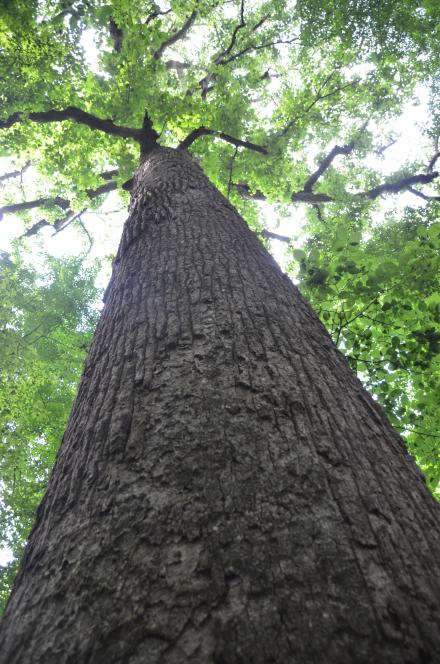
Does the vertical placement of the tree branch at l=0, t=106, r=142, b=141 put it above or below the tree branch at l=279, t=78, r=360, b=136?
below

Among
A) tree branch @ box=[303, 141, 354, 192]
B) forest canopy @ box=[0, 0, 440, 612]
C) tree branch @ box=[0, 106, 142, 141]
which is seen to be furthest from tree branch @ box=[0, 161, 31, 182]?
tree branch @ box=[303, 141, 354, 192]

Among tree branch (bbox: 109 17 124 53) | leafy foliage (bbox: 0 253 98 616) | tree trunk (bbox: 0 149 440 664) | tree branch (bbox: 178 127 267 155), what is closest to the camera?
tree trunk (bbox: 0 149 440 664)

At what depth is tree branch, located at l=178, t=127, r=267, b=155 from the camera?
6.49m

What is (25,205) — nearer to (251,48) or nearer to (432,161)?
(251,48)

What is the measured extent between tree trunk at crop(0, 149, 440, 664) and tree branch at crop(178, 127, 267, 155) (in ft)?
18.0

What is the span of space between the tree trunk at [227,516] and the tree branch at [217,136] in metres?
5.48

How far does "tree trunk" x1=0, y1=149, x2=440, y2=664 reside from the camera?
780 millimetres

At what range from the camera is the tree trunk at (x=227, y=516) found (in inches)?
30.7

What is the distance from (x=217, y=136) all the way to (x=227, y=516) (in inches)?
296

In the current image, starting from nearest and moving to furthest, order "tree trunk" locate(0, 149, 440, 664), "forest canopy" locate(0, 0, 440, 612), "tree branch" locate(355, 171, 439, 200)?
"tree trunk" locate(0, 149, 440, 664) < "forest canopy" locate(0, 0, 440, 612) < "tree branch" locate(355, 171, 439, 200)

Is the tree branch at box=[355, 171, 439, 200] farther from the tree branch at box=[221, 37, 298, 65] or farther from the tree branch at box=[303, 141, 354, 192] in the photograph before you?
the tree branch at box=[221, 37, 298, 65]

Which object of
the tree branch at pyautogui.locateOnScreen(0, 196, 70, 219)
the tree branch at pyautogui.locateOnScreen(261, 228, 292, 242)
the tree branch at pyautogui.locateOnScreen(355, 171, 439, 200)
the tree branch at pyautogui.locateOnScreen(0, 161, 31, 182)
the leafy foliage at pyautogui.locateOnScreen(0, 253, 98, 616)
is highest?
the tree branch at pyautogui.locateOnScreen(0, 161, 31, 182)

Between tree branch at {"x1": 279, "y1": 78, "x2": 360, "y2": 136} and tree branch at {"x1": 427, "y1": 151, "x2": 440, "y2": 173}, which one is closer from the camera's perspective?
tree branch at {"x1": 279, "y1": 78, "x2": 360, "y2": 136}

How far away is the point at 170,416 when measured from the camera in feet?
4.39
